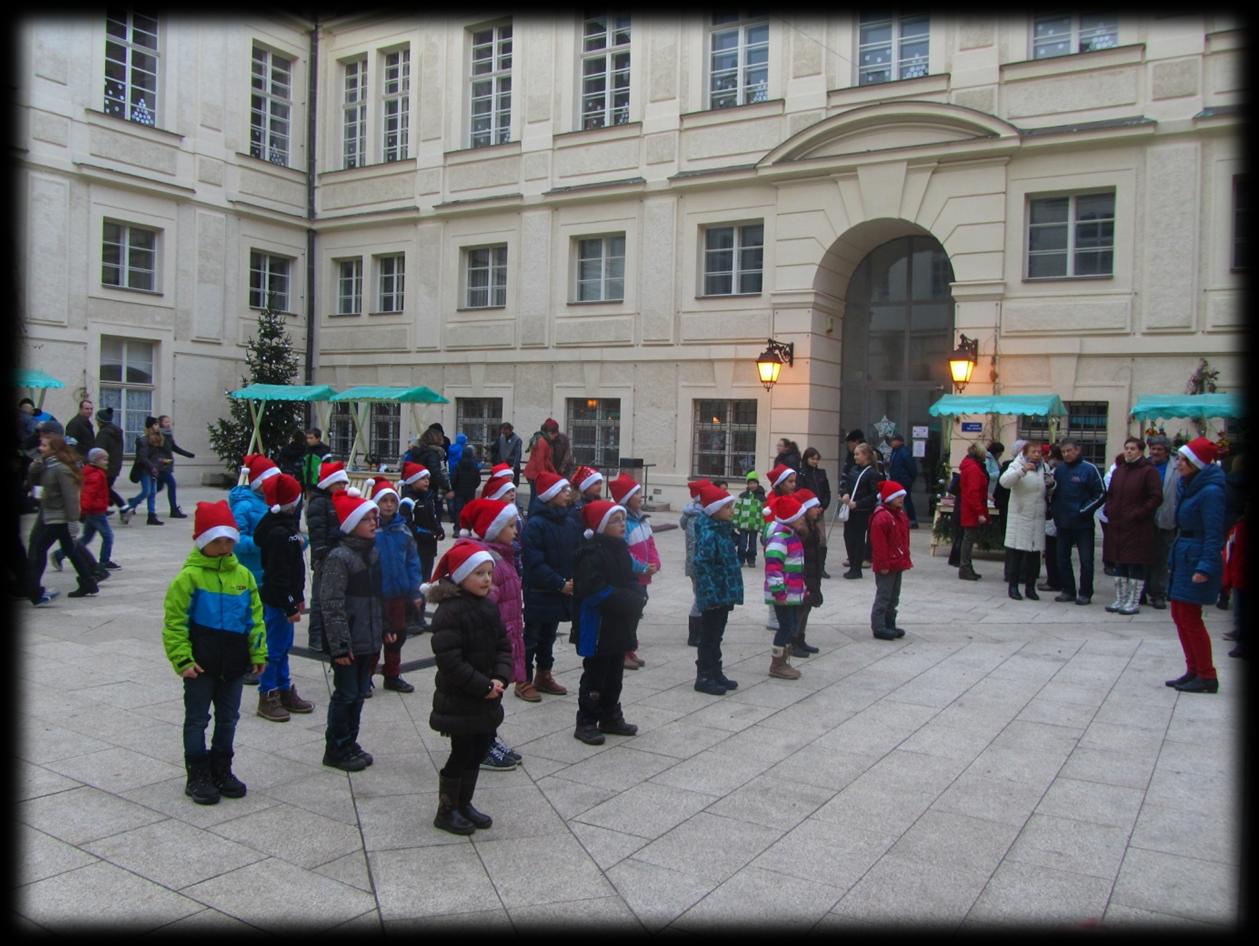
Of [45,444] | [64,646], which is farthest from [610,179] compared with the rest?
[64,646]

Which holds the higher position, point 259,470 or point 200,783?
point 259,470

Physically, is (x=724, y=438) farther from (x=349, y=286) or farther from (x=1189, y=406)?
(x=349, y=286)

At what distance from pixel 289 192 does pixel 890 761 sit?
24.6 meters

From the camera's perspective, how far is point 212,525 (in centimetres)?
536

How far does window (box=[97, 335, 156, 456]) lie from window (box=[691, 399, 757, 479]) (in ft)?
42.8

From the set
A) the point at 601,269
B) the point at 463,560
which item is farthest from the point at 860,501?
the point at 601,269

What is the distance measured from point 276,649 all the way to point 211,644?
4.83 feet

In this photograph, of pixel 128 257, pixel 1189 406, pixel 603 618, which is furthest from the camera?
pixel 128 257

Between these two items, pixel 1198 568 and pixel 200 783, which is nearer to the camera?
pixel 200 783

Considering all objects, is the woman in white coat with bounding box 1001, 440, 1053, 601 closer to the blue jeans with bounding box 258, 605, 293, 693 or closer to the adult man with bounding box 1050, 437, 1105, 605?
the adult man with bounding box 1050, 437, 1105, 605

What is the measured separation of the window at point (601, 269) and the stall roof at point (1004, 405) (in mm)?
8750

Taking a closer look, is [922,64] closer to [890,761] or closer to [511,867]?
[890,761]

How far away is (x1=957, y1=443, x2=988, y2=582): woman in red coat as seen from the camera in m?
13.6

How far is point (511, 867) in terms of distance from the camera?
4477mm
